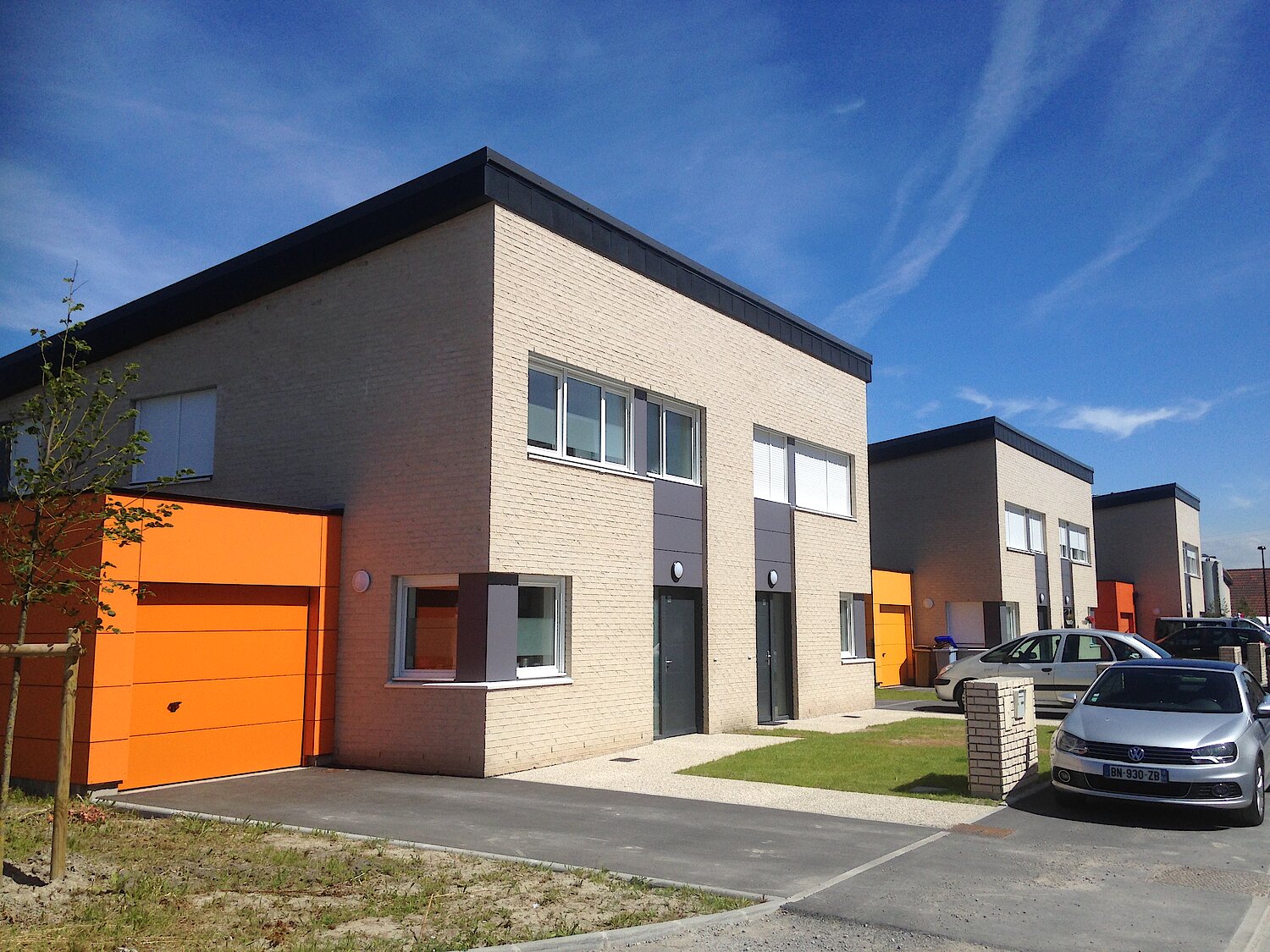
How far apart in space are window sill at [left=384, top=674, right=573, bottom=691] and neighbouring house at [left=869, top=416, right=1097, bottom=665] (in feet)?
62.3

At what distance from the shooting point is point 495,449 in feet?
40.6

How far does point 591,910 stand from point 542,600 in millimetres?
7148

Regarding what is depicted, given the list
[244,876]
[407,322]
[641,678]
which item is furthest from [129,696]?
[641,678]

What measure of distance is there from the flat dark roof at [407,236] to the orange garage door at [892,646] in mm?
11770

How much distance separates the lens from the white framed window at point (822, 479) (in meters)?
19.6

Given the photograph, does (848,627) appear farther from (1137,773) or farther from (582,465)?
(1137,773)

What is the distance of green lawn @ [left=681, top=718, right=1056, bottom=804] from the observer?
1107 centimetres

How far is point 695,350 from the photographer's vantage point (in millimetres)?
16484

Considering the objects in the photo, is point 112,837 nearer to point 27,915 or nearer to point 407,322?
point 27,915

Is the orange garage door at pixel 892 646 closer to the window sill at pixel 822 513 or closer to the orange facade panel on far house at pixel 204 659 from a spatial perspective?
the window sill at pixel 822 513

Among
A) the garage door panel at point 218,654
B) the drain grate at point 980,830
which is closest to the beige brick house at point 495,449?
the garage door panel at point 218,654

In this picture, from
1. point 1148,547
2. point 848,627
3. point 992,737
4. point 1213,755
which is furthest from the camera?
point 1148,547

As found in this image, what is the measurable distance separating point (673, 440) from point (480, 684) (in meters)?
5.62

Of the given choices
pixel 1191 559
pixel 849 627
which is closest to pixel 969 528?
pixel 849 627
